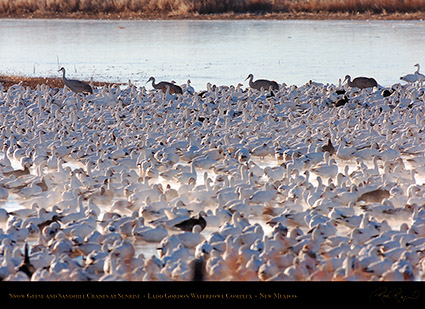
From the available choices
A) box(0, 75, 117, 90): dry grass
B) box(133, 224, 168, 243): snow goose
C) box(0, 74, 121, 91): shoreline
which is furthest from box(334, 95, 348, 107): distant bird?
box(133, 224, 168, 243): snow goose

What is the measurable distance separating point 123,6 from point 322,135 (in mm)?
30107

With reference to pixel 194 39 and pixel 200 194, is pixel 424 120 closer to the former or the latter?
pixel 200 194

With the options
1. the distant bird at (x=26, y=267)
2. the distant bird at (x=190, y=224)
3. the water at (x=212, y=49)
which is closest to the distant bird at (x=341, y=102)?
the water at (x=212, y=49)

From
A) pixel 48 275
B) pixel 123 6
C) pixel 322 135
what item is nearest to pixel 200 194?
pixel 48 275

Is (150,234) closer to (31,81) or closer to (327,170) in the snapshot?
(327,170)

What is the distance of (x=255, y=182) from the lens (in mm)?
9203

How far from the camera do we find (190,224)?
741 centimetres

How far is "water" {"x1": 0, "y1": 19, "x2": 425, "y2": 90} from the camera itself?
2208 centimetres

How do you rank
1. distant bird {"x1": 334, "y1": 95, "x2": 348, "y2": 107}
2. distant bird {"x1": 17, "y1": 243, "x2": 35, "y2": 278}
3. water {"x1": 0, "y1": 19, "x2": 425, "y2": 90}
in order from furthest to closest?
water {"x1": 0, "y1": 19, "x2": 425, "y2": 90}, distant bird {"x1": 334, "y1": 95, "x2": 348, "y2": 107}, distant bird {"x1": 17, "y1": 243, "x2": 35, "y2": 278}

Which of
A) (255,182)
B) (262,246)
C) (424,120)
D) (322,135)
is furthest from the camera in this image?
(424,120)

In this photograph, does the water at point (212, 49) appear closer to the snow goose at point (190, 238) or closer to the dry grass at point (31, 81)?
the dry grass at point (31, 81)

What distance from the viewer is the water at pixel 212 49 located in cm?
2208

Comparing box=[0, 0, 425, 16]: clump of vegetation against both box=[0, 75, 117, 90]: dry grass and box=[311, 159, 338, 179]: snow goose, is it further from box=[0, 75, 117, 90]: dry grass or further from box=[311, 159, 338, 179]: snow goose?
box=[311, 159, 338, 179]: snow goose

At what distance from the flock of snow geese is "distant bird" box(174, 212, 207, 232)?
0.05 feet
